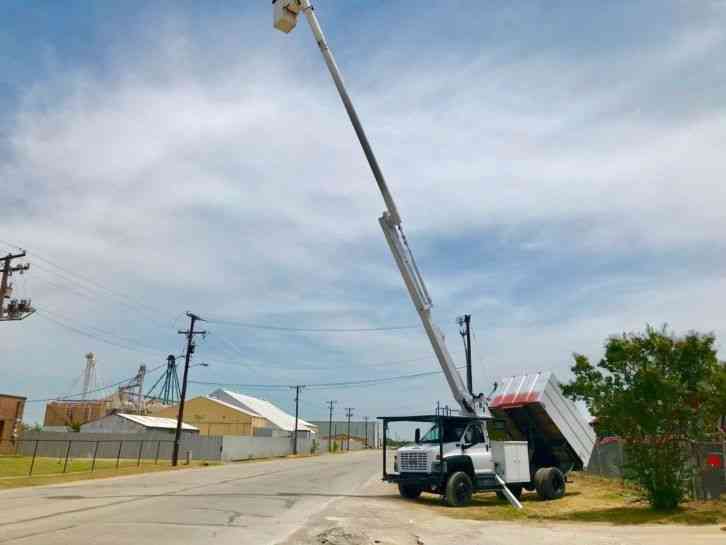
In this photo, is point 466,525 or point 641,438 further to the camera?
point 641,438

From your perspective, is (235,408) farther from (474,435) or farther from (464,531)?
(464,531)

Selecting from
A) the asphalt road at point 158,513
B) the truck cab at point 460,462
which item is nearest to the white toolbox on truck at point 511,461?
the truck cab at point 460,462

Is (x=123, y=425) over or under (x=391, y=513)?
over

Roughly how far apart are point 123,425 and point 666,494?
59311 millimetres

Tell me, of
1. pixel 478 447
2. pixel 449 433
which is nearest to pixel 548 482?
pixel 478 447

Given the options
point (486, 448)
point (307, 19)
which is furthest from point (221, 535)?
point (307, 19)

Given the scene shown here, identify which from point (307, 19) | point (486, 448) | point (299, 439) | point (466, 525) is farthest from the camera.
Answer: point (299, 439)

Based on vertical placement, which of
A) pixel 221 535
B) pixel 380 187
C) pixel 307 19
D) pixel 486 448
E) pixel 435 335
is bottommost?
pixel 221 535

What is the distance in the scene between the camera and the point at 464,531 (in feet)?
40.2

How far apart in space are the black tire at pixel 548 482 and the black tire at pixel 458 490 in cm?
252

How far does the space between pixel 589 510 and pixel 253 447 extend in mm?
47411

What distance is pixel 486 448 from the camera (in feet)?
60.7

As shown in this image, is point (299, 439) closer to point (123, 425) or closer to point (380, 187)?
point (123, 425)

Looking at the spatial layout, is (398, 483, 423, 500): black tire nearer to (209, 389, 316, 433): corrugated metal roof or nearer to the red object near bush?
the red object near bush
